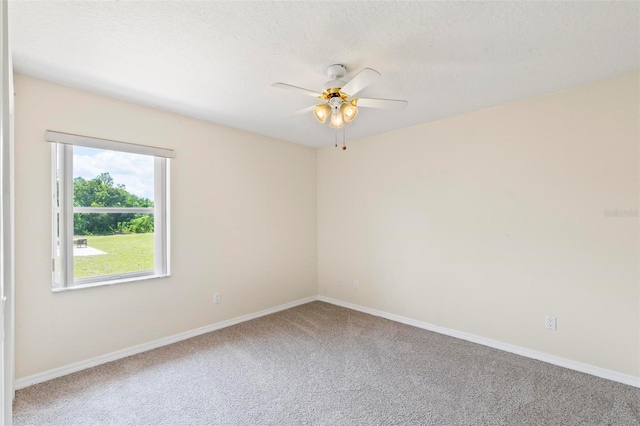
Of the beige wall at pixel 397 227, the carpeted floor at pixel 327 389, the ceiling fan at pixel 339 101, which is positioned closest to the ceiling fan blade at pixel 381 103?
the ceiling fan at pixel 339 101

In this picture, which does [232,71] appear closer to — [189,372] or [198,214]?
[198,214]

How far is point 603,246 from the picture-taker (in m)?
2.50

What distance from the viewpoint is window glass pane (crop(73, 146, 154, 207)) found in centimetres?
269

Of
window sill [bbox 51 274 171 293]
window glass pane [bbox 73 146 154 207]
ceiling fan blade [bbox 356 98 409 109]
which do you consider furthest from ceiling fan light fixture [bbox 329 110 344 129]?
window sill [bbox 51 274 171 293]

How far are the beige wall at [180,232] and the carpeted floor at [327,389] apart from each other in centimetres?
33

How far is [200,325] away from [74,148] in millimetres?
2134

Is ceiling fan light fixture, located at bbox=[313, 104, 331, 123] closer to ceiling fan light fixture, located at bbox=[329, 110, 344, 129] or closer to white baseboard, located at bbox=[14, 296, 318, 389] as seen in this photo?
ceiling fan light fixture, located at bbox=[329, 110, 344, 129]

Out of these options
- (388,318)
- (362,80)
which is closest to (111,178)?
(362,80)

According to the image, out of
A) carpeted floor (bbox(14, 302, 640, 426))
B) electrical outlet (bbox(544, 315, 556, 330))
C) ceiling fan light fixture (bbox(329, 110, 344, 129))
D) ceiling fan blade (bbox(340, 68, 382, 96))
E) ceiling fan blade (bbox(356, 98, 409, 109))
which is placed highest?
ceiling fan blade (bbox(340, 68, 382, 96))

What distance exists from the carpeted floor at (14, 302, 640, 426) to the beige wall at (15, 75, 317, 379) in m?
0.33

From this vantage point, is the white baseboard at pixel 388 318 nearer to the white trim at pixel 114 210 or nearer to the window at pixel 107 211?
the window at pixel 107 211

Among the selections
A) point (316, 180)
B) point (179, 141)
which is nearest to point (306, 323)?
point (316, 180)

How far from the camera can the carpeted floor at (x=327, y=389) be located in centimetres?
203

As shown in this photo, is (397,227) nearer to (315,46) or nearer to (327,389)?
(327,389)
